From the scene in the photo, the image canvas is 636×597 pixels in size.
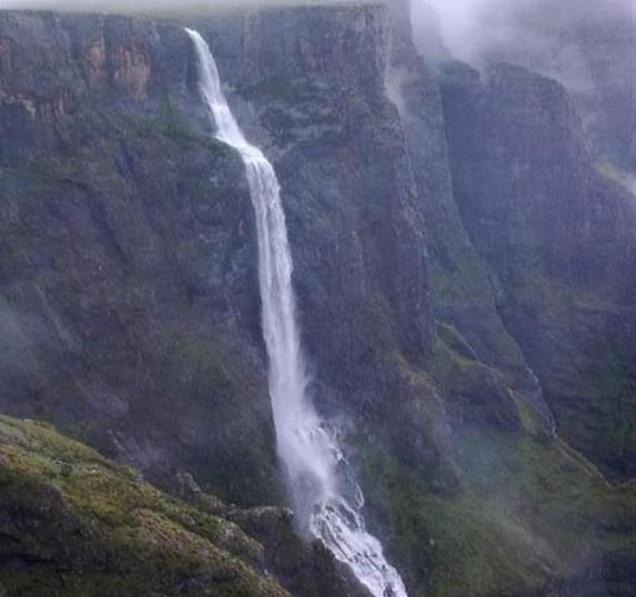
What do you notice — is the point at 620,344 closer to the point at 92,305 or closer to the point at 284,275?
the point at 284,275

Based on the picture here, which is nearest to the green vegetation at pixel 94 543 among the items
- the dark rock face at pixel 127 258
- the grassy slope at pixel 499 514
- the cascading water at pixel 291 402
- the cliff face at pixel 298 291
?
the cliff face at pixel 298 291

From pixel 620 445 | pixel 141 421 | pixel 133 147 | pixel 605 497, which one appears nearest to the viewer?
pixel 141 421

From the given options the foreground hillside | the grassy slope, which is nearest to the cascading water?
the grassy slope

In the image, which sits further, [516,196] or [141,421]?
[516,196]

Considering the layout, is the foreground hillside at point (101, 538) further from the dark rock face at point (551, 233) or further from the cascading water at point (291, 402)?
the dark rock face at point (551, 233)

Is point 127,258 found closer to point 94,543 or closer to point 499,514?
point 94,543

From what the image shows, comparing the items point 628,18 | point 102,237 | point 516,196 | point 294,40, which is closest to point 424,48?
point 516,196

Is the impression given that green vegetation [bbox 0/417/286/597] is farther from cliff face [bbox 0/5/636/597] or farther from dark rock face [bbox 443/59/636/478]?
dark rock face [bbox 443/59/636/478]
